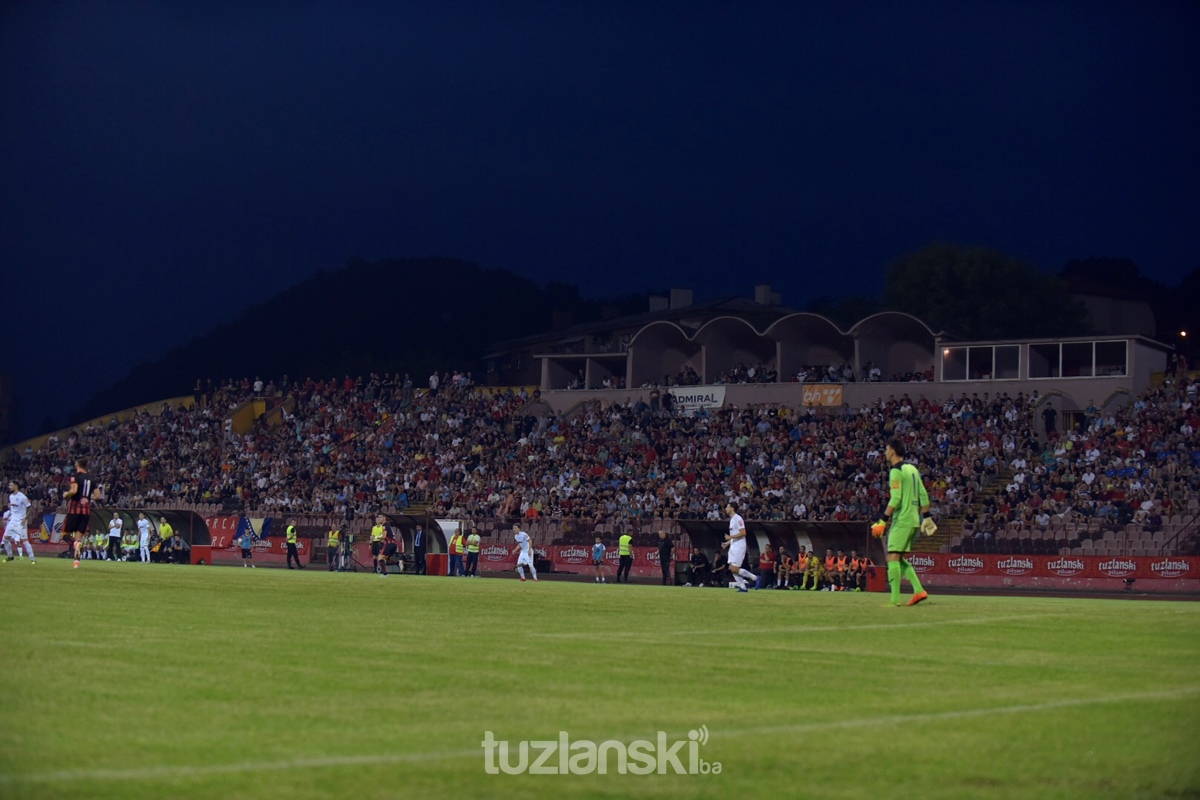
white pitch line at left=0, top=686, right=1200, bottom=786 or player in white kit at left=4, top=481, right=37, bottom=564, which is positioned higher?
player in white kit at left=4, top=481, right=37, bottom=564

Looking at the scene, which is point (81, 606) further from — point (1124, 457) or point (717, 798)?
point (1124, 457)

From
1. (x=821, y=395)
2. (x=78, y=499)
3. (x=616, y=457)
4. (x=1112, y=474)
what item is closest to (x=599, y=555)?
(x=616, y=457)

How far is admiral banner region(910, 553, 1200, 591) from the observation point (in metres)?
37.7

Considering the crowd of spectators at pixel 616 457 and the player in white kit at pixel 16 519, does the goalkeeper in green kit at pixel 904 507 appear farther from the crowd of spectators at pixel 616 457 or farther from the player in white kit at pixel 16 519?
the player in white kit at pixel 16 519

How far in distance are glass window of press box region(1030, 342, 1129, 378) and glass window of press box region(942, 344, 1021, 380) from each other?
0.94 metres

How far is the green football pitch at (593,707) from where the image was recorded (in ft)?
20.6

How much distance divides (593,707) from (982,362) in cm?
5219

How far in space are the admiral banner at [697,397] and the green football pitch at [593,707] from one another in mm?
45761

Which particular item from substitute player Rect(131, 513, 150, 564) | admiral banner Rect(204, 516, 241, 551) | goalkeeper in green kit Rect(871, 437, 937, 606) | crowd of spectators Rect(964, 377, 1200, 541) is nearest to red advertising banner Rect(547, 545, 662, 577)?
crowd of spectators Rect(964, 377, 1200, 541)

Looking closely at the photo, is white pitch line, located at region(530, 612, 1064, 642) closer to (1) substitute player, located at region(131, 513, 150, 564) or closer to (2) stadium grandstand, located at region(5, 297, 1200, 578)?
(2) stadium grandstand, located at region(5, 297, 1200, 578)

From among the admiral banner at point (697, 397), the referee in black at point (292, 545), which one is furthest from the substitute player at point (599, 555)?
the admiral banner at point (697, 397)

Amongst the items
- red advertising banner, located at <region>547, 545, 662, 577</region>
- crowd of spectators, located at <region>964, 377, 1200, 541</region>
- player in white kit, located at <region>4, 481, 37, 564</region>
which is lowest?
red advertising banner, located at <region>547, 545, 662, 577</region>

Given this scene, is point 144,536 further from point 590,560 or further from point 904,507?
point 904,507

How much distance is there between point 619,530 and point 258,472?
2453 cm
